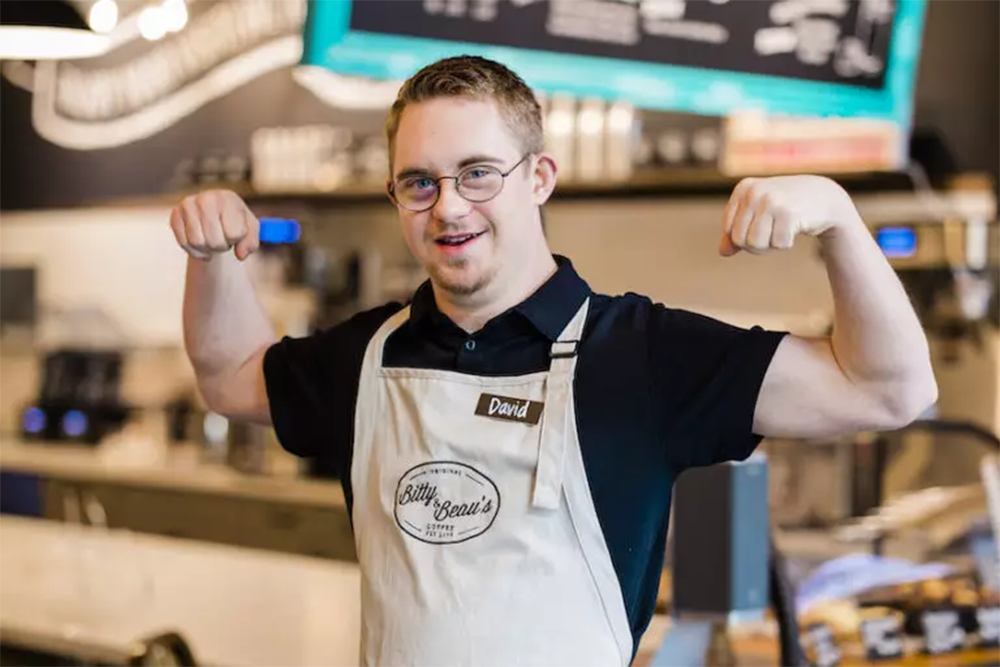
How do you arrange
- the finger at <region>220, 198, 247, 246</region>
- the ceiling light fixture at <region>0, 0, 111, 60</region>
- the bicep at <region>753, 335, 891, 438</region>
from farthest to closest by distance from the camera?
the ceiling light fixture at <region>0, 0, 111, 60</region>, the finger at <region>220, 198, 247, 246</region>, the bicep at <region>753, 335, 891, 438</region>

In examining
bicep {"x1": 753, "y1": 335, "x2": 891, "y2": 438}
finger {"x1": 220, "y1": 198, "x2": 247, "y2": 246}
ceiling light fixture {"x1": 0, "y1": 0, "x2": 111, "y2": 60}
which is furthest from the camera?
ceiling light fixture {"x1": 0, "y1": 0, "x2": 111, "y2": 60}

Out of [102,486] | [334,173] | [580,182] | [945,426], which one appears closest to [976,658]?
[945,426]

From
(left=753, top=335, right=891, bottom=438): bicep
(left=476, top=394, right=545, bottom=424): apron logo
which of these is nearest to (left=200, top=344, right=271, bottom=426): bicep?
(left=476, top=394, right=545, bottom=424): apron logo

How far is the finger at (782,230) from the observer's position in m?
1.17

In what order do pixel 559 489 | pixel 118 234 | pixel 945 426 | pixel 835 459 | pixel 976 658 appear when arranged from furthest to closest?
pixel 118 234, pixel 835 459, pixel 945 426, pixel 976 658, pixel 559 489

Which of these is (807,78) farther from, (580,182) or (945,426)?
(580,182)

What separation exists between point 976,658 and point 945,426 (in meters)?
0.80

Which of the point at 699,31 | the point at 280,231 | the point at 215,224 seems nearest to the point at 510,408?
the point at 215,224

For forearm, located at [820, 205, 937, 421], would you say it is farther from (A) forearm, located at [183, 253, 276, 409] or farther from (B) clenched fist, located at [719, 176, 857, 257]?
(A) forearm, located at [183, 253, 276, 409]

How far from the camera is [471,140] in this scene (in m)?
1.34

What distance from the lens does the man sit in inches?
51.2

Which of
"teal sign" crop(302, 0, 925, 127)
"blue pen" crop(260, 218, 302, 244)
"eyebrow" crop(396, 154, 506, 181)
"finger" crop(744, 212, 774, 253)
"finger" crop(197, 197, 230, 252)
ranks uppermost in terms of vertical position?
"teal sign" crop(302, 0, 925, 127)

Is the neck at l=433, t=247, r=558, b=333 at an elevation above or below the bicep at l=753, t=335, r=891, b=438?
above

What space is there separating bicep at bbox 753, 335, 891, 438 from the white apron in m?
0.22
